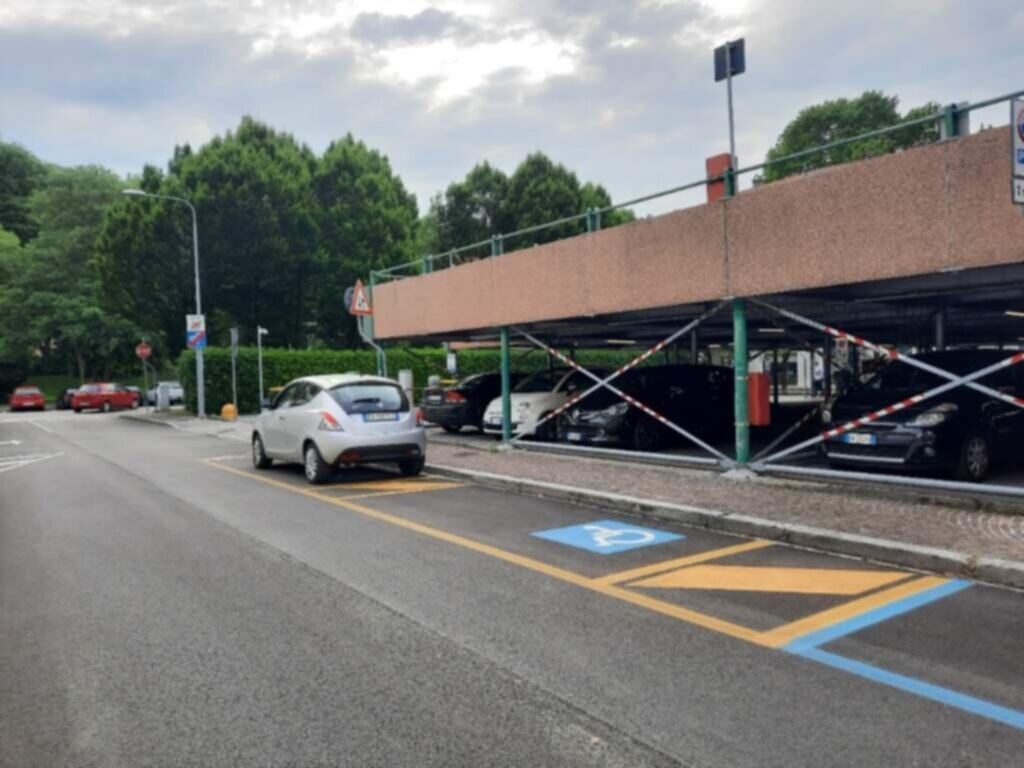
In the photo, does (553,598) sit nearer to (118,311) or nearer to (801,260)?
(801,260)

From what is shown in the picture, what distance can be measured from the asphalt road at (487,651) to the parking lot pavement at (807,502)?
2.52 feet

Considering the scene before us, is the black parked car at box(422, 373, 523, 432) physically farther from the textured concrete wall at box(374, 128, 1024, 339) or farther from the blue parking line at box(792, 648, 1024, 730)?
the blue parking line at box(792, 648, 1024, 730)

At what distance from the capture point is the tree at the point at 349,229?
133 feet

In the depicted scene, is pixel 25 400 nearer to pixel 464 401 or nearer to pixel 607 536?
pixel 464 401

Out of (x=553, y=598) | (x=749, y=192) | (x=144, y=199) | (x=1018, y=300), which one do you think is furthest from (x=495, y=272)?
(x=144, y=199)

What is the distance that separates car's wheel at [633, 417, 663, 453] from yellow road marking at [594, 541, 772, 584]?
6238 mm

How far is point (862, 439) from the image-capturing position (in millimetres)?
9469

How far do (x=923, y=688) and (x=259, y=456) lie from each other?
11.7 metres

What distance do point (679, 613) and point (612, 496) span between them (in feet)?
13.3

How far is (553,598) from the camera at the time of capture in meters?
5.54

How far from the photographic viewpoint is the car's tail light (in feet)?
36.8

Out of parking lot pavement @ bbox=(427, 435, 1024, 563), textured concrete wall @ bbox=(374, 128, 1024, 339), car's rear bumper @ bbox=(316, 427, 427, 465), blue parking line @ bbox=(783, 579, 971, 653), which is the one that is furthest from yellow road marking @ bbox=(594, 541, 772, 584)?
car's rear bumper @ bbox=(316, 427, 427, 465)

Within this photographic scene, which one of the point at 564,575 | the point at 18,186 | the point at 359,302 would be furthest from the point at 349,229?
the point at 18,186

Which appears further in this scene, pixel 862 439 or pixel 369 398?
pixel 369 398
